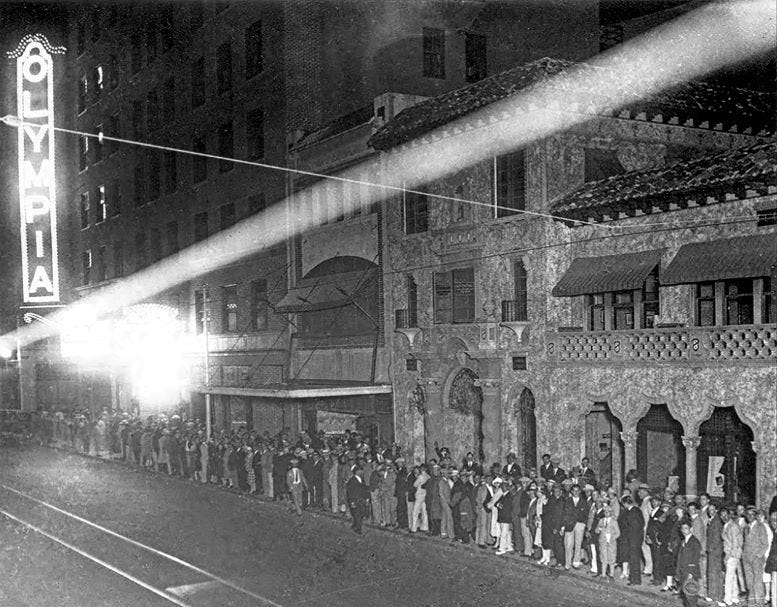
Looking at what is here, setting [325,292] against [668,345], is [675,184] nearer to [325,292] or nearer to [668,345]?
[668,345]

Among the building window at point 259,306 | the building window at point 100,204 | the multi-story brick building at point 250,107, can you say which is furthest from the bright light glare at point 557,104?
the building window at point 100,204

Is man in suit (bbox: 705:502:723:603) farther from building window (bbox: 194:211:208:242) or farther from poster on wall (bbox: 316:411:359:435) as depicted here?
building window (bbox: 194:211:208:242)

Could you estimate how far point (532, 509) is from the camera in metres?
17.6

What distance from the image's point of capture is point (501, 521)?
1827cm

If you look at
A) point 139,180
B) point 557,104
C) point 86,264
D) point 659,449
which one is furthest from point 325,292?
point 86,264

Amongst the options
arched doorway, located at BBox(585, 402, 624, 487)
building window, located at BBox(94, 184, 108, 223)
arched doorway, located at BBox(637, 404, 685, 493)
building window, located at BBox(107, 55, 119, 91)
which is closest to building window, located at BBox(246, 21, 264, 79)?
building window, located at BBox(107, 55, 119, 91)

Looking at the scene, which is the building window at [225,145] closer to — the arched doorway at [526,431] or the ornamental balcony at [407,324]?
the ornamental balcony at [407,324]

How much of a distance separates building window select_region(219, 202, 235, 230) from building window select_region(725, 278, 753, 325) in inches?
885

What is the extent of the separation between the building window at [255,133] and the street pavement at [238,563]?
608 inches

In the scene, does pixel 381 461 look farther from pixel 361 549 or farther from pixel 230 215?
pixel 230 215

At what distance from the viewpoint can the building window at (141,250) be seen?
44659 mm

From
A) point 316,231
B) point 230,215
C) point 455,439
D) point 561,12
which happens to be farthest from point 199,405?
point 561,12

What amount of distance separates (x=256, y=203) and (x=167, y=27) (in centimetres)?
1244

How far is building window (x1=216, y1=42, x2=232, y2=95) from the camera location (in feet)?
124
